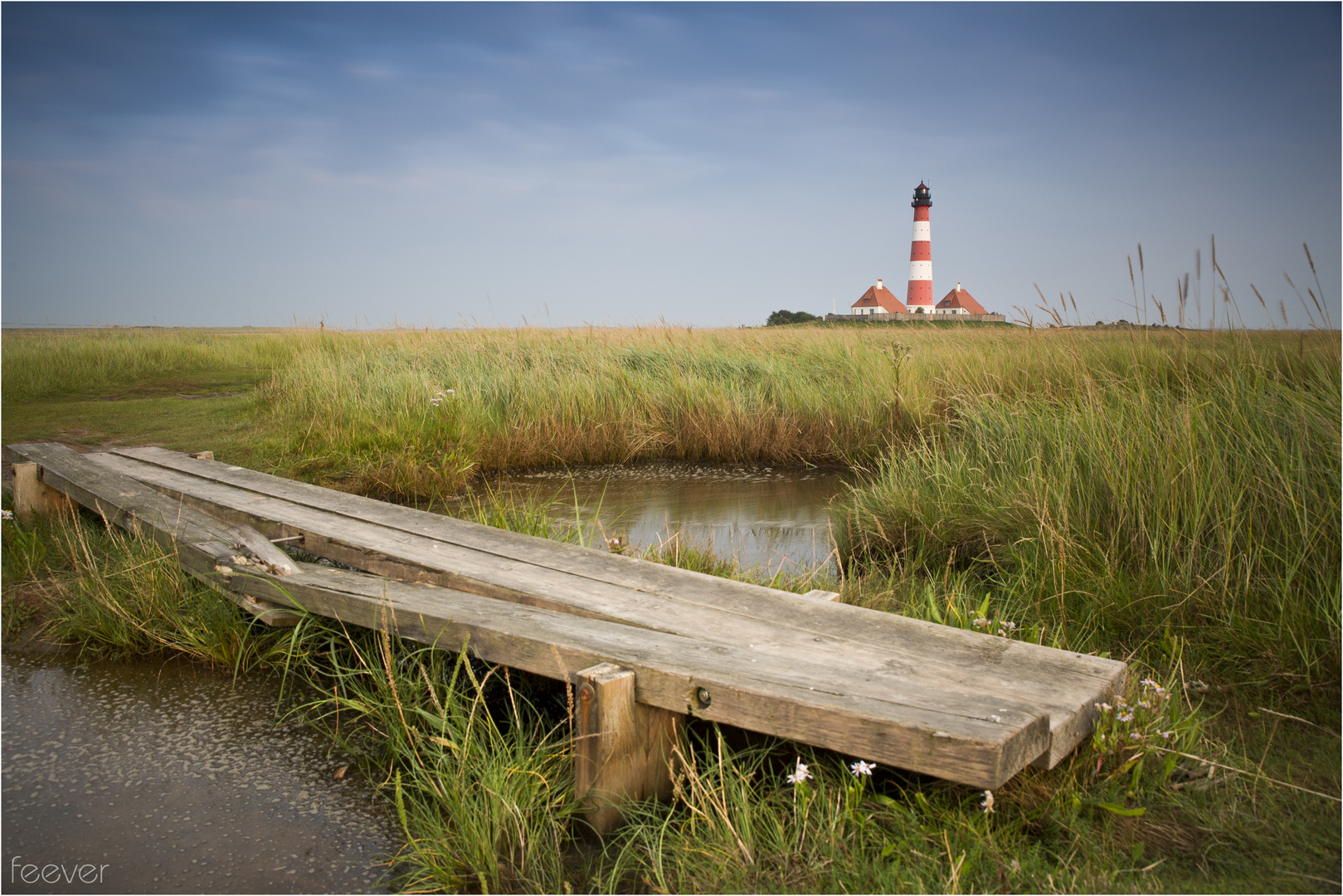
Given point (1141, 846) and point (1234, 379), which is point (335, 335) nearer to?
point (1234, 379)

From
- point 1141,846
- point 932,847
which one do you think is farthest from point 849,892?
point 1141,846

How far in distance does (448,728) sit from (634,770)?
21.1 inches

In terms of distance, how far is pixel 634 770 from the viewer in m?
2.04

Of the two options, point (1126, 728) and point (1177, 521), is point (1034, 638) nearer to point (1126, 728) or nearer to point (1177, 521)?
point (1126, 728)

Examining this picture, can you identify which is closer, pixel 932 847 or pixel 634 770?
pixel 932 847

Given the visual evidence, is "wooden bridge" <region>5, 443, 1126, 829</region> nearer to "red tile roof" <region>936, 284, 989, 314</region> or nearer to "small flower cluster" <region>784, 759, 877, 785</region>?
"small flower cluster" <region>784, 759, 877, 785</region>

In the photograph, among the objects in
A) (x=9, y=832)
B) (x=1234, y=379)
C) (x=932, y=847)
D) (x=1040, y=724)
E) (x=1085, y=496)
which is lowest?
(x=9, y=832)

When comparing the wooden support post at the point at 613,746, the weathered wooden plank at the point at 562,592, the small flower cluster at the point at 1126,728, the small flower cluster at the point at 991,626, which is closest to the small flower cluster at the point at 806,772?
the weathered wooden plank at the point at 562,592

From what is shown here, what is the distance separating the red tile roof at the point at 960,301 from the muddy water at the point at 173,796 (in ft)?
156

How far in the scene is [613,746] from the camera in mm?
1986

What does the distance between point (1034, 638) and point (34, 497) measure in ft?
18.6

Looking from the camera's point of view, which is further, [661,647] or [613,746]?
[661,647]

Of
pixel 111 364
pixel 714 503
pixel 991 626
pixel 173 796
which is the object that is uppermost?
pixel 111 364

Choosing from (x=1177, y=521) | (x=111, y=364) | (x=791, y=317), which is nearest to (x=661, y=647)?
(x=1177, y=521)
